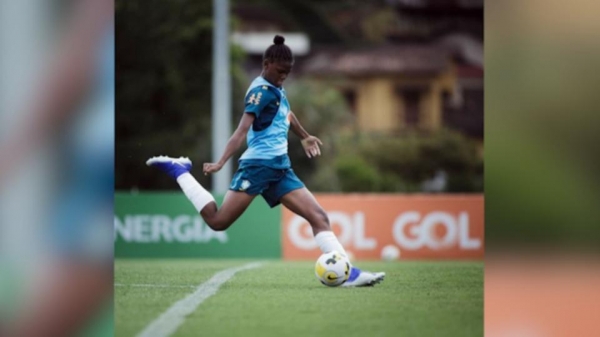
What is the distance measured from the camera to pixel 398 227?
40.4ft

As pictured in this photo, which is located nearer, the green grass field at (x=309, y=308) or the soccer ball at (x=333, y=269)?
the green grass field at (x=309, y=308)

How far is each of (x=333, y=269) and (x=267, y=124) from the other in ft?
Answer: 2.89

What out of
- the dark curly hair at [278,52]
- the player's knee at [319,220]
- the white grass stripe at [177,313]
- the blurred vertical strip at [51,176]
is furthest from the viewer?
the player's knee at [319,220]

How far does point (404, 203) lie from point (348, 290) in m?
7.46

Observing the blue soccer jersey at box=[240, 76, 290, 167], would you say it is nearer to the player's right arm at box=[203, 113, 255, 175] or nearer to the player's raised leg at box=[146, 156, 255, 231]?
the player's right arm at box=[203, 113, 255, 175]

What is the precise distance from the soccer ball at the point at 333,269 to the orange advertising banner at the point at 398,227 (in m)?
6.03

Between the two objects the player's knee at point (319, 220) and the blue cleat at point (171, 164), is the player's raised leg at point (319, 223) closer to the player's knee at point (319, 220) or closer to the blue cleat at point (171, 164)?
the player's knee at point (319, 220)

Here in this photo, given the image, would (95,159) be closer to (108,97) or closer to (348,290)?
(108,97)

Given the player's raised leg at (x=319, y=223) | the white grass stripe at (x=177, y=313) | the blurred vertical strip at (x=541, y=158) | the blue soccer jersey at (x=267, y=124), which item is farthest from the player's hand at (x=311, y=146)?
the blurred vertical strip at (x=541, y=158)

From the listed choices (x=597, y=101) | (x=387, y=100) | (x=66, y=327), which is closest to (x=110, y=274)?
(x=66, y=327)

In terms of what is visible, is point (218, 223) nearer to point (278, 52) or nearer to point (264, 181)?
point (264, 181)

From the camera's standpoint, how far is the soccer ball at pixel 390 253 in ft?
38.9

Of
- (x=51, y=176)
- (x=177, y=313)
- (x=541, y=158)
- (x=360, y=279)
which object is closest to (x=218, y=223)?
(x=360, y=279)

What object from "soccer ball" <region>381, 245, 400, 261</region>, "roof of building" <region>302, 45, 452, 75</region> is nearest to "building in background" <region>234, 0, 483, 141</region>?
"roof of building" <region>302, 45, 452, 75</region>
